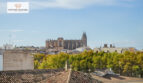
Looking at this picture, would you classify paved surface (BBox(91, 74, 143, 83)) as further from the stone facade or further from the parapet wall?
the parapet wall

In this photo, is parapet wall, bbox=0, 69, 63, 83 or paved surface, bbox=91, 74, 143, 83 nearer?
parapet wall, bbox=0, 69, 63, 83

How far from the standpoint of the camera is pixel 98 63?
3718 inches

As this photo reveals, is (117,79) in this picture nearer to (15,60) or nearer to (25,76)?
(15,60)

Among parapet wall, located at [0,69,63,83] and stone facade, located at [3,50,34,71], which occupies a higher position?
stone facade, located at [3,50,34,71]

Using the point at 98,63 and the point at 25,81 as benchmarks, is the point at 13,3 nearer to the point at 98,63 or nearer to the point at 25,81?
the point at 25,81

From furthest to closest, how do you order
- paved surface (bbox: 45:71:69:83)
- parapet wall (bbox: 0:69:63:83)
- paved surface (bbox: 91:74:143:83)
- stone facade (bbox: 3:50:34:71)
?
paved surface (bbox: 91:74:143:83) → stone facade (bbox: 3:50:34:71) → paved surface (bbox: 45:71:69:83) → parapet wall (bbox: 0:69:63:83)

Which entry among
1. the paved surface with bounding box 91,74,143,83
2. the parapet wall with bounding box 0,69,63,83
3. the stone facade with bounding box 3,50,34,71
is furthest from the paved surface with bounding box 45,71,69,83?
the paved surface with bounding box 91,74,143,83

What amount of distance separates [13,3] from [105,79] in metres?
48.2

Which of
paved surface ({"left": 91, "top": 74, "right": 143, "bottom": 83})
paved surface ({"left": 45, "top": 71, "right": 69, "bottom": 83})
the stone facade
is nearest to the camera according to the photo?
paved surface ({"left": 45, "top": 71, "right": 69, "bottom": 83})

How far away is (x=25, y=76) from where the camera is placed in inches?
991

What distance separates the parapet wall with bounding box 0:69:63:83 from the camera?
79.3 feet

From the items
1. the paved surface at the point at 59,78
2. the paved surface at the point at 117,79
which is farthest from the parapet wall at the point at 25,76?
the paved surface at the point at 117,79

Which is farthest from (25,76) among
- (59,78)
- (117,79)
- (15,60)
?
(117,79)

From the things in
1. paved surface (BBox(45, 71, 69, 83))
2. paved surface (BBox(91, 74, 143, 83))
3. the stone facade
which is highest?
the stone facade
